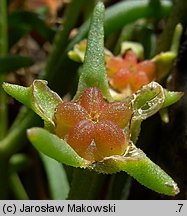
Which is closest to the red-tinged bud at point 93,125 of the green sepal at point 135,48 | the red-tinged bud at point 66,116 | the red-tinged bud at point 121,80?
the red-tinged bud at point 66,116

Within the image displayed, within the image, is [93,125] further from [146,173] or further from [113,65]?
[113,65]

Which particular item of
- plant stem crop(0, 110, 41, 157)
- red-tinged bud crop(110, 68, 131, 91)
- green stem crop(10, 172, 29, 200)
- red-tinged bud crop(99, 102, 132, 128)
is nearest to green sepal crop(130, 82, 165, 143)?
red-tinged bud crop(99, 102, 132, 128)

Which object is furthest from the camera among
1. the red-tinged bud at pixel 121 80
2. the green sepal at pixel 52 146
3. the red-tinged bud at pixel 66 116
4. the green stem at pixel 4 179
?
the green stem at pixel 4 179

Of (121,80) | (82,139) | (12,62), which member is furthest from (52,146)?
(12,62)

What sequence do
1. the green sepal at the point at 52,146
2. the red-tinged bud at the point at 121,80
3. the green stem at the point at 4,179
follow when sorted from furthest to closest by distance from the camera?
the green stem at the point at 4,179 < the red-tinged bud at the point at 121,80 < the green sepal at the point at 52,146

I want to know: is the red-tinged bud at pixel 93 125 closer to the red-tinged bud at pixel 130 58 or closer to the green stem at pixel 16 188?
the red-tinged bud at pixel 130 58

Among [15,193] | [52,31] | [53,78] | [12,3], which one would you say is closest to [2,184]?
[15,193]
